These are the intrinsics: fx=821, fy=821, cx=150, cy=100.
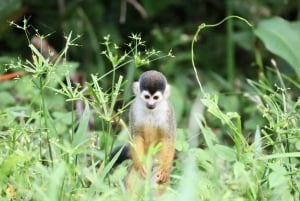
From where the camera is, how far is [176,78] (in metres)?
7.18

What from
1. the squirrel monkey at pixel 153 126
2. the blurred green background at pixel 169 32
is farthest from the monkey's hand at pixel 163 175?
the blurred green background at pixel 169 32

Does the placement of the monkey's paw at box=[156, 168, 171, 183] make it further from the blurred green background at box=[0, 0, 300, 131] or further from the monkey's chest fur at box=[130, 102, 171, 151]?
the blurred green background at box=[0, 0, 300, 131]

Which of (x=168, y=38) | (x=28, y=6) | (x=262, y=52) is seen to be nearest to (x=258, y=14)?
(x=262, y=52)

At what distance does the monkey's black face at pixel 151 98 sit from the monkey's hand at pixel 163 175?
1.07 feet

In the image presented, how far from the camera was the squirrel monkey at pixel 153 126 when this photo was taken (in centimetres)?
411

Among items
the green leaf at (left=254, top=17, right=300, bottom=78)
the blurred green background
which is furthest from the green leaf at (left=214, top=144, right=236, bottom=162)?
the blurred green background

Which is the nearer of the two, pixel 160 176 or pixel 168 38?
pixel 160 176

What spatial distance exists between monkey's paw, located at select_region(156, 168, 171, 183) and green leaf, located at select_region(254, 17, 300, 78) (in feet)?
5.81

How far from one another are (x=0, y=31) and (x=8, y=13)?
409 mm

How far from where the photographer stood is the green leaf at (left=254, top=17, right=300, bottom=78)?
225 inches

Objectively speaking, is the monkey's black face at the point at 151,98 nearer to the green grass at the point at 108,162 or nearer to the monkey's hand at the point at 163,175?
the green grass at the point at 108,162

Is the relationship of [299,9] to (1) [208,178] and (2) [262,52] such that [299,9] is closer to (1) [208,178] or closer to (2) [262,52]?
(2) [262,52]

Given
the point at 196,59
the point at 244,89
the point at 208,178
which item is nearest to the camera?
the point at 208,178

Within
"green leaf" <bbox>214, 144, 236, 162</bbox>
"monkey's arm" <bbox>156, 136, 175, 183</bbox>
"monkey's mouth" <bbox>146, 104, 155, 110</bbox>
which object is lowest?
"monkey's arm" <bbox>156, 136, 175, 183</bbox>
